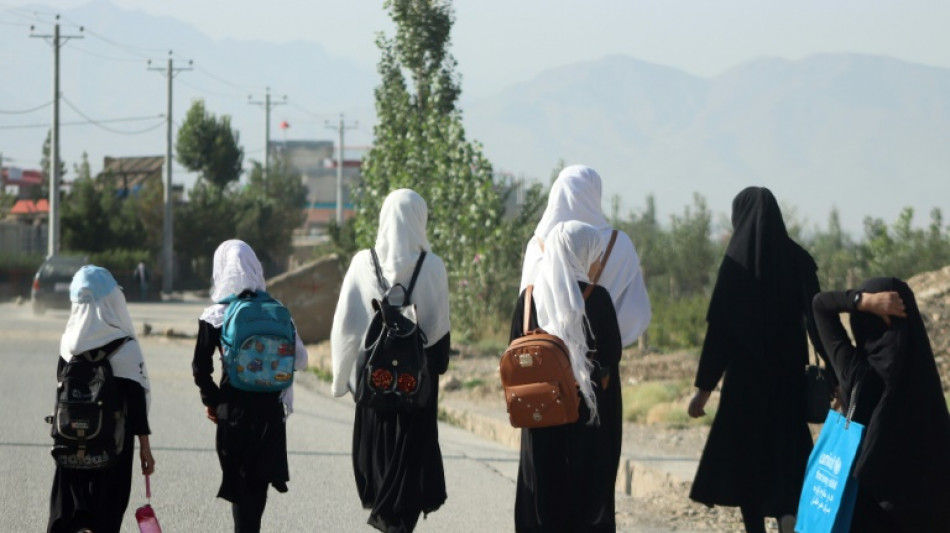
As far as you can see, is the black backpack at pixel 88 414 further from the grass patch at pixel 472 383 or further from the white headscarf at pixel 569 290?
the grass patch at pixel 472 383

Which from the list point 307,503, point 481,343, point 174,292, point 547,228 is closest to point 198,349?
point 547,228

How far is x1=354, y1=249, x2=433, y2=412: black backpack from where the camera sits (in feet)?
20.9

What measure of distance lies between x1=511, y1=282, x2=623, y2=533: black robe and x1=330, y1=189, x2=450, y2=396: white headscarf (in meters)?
0.92

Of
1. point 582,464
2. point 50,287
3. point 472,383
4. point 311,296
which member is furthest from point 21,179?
point 582,464

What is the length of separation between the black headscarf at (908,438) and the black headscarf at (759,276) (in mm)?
1255

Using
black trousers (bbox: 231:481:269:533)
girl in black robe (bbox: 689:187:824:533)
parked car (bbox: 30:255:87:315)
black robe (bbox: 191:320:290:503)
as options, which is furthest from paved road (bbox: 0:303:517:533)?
parked car (bbox: 30:255:87:315)

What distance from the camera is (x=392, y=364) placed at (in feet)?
20.8

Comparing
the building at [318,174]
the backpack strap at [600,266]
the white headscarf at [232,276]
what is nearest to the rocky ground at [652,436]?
the backpack strap at [600,266]

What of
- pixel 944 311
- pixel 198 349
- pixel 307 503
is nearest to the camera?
pixel 198 349

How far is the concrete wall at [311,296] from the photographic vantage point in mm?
23844

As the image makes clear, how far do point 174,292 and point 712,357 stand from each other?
168 feet

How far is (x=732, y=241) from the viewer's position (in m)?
6.72

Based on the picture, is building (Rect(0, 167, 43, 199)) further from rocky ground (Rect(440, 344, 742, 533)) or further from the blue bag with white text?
the blue bag with white text

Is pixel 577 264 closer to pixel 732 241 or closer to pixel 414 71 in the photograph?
pixel 732 241
